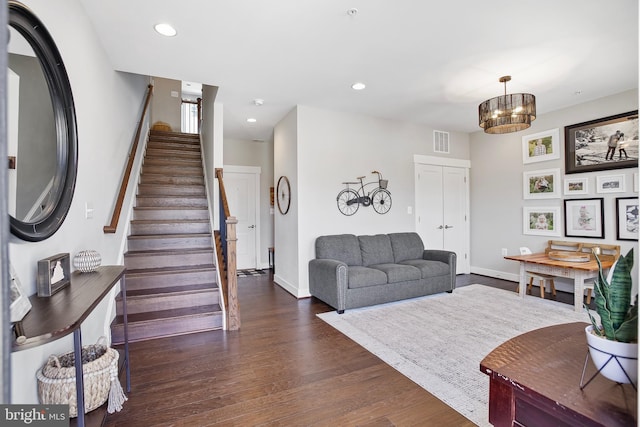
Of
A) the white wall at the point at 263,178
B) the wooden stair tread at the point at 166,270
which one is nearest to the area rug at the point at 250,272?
the white wall at the point at 263,178

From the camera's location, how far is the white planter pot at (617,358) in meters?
0.76

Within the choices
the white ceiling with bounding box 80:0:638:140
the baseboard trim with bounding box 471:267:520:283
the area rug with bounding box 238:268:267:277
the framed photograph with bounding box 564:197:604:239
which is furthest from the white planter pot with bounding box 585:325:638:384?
the area rug with bounding box 238:268:267:277

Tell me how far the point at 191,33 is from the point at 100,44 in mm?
849

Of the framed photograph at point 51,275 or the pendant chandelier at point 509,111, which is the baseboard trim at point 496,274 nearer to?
the pendant chandelier at point 509,111

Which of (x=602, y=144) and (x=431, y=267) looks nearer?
(x=602, y=144)

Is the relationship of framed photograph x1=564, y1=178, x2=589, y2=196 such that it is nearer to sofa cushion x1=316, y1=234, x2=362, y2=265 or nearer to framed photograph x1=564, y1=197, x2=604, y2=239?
framed photograph x1=564, y1=197, x2=604, y2=239

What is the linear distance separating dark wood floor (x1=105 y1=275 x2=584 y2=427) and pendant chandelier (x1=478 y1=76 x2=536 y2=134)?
8.63 ft

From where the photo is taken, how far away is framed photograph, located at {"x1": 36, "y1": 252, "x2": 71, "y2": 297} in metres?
1.52

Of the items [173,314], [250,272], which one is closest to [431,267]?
[173,314]

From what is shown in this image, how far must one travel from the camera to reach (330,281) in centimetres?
388

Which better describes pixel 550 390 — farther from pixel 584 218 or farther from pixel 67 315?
pixel 584 218

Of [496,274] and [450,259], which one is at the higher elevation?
[450,259]

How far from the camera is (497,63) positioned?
3197 millimetres

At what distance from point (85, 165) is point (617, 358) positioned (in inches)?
119
